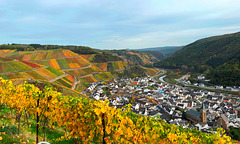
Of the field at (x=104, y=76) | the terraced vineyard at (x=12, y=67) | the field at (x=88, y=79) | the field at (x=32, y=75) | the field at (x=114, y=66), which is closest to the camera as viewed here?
the field at (x=32, y=75)

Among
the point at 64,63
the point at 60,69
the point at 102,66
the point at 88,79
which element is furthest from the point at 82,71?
the point at 102,66

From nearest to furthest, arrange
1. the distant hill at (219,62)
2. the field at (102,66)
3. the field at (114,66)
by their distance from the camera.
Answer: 1. the distant hill at (219,62)
2. the field at (102,66)
3. the field at (114,66)

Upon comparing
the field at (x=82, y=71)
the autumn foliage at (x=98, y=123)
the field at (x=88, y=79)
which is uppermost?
the autumn foliage at (x=98, y=123)

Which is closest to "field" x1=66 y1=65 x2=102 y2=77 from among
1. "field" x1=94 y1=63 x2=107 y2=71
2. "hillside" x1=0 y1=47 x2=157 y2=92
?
"hillside" x1=0 y1=47 x2=157 y2=92

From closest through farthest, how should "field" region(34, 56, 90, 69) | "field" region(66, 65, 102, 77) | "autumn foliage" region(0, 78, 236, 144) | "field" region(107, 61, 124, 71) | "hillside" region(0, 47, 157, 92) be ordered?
"autumn foliage" region(0, 78, 236, 144), "hillside" region(0, 47, 157, 92), "field" region(66, 65, 102, 77), "field" region(34, 56, 90, 69), "field" region(107, 61, 124, 71)

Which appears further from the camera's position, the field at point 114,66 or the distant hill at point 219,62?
the field at point 114,66

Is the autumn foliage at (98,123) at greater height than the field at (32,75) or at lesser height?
greater

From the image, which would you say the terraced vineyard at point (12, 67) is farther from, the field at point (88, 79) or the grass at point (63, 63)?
the field at point (88, 79)

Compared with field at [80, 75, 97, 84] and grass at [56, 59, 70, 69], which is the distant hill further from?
grass at [56, 59, 70, 69]

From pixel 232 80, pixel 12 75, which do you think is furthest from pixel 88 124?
pixel 232 80

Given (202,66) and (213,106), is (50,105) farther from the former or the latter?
(202,66)

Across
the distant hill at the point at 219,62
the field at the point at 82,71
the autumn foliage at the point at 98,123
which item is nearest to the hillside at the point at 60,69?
the field at the point at 82,71

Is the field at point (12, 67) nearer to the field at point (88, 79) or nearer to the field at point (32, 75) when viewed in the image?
the field at point (32, 75)
